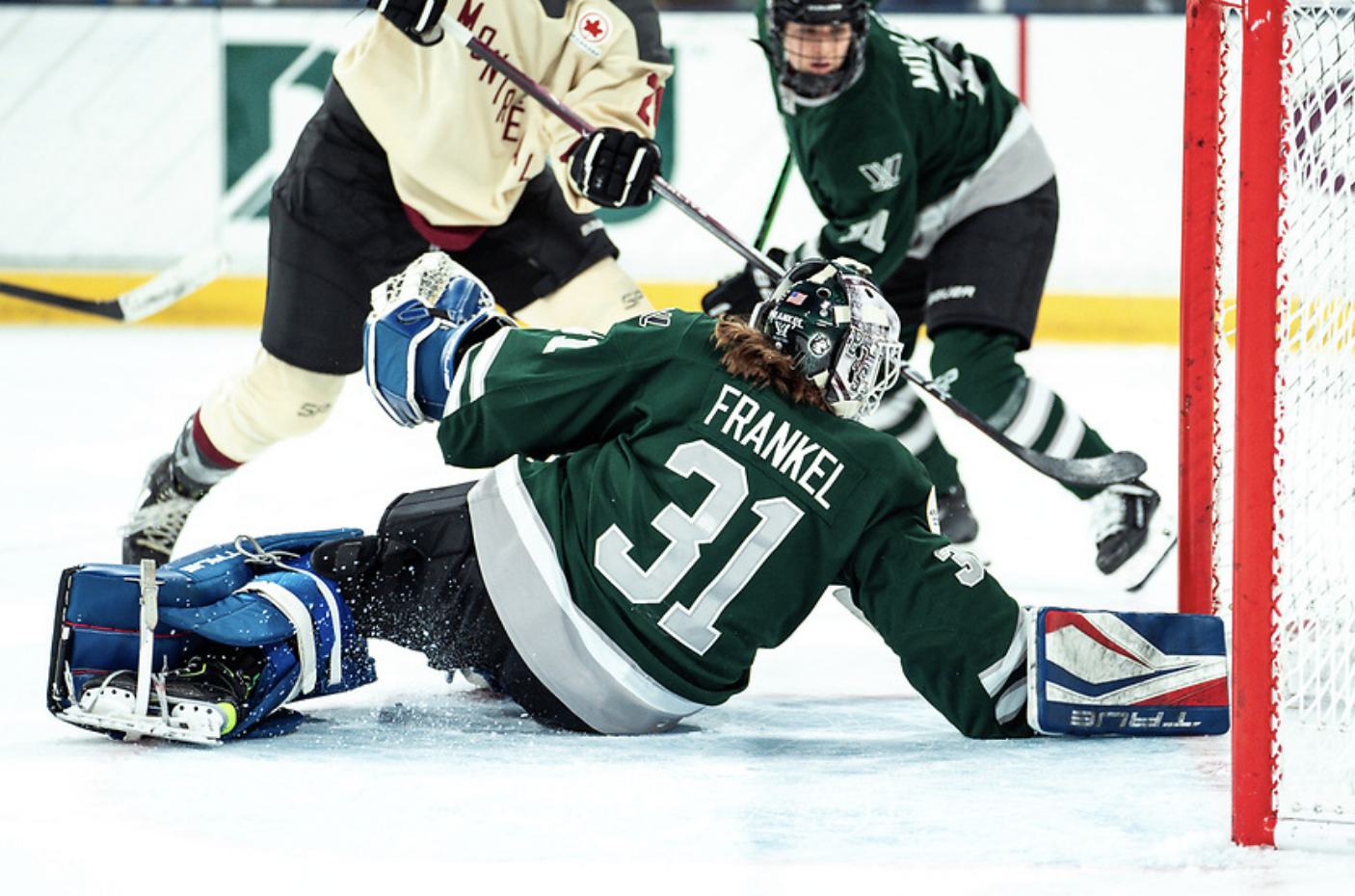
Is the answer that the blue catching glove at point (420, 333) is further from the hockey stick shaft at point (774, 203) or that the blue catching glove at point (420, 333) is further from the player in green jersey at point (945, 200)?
the hockey stick shaft at point (774, 203)

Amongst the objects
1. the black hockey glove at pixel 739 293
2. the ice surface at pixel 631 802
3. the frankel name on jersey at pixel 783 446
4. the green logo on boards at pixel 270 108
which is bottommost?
the ice surface at pixel 631 802

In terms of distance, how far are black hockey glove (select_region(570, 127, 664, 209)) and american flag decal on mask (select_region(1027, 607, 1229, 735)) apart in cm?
102

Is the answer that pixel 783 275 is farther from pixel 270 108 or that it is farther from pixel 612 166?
pixel 270 108

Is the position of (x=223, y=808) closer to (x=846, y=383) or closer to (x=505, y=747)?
(x=505, y=747)

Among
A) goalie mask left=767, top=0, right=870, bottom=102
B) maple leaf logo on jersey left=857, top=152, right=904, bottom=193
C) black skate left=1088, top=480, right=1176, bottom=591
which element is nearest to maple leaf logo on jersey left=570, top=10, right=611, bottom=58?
goalie mask left=767, top=0, right=870, bottom=102

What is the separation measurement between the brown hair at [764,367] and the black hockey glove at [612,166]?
0.76m

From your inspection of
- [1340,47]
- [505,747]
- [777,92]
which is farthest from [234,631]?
[777,92]

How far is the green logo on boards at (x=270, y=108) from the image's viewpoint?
6113 mm

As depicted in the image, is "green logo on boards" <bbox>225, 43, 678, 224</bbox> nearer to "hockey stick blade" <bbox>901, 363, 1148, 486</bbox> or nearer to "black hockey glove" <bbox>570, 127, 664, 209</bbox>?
"hockey stick blade" <bbox>901, 363, 1148, 486</bbox>

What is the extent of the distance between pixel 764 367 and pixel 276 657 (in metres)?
0.66

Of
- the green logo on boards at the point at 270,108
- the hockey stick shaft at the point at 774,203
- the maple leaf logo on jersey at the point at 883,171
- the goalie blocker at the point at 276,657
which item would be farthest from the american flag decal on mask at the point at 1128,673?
the green logo on boards at the point at 270,108

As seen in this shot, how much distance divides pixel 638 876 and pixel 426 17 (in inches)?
60.7

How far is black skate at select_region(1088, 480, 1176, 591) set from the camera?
3.17 m

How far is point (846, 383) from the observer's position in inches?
78.8
